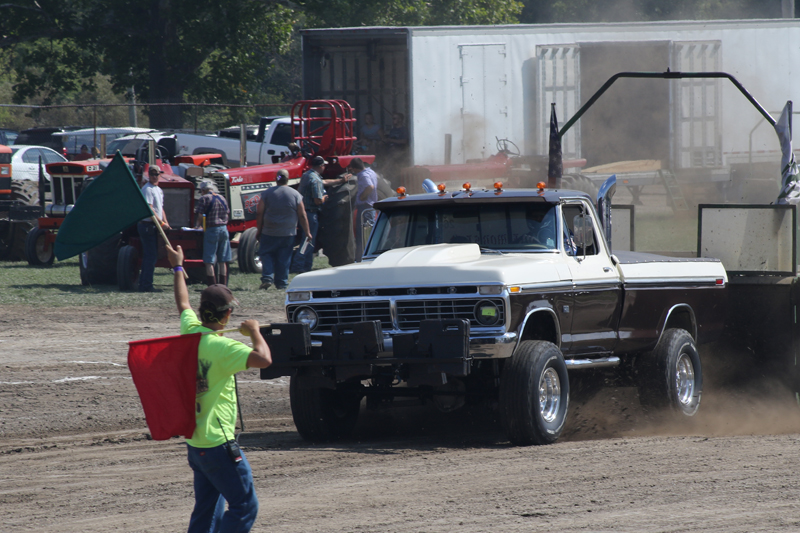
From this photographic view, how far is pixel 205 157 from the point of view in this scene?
20.3 metres

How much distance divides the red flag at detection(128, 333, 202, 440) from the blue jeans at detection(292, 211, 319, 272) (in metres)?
13.4

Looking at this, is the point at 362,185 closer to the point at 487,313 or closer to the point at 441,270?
the point at 441,270

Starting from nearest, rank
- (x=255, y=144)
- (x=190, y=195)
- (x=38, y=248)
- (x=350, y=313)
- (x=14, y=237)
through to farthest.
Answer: (x=350, y=313) → (x=190, y=195) → (x=38, y=248) → (x=14, y=237) → (x=255, y=144)

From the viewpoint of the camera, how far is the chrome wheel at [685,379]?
978cm

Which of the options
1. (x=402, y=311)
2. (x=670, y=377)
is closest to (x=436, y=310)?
(x=402, y=311)

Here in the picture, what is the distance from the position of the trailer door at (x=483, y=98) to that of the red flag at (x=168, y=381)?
55.1ft

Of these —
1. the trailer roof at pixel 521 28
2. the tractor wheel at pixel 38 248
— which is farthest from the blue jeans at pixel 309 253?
the tractor wheel at pixel 38 248

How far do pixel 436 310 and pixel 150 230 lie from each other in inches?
374

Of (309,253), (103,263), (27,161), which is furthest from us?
(27,161)

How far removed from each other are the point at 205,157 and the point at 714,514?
51.4 ft

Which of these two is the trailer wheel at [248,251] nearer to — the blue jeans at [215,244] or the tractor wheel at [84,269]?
the blue jeans at [215,244]

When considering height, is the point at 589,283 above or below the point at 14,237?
above

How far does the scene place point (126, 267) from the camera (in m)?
17.2

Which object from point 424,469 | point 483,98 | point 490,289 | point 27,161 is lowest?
point 424,469
